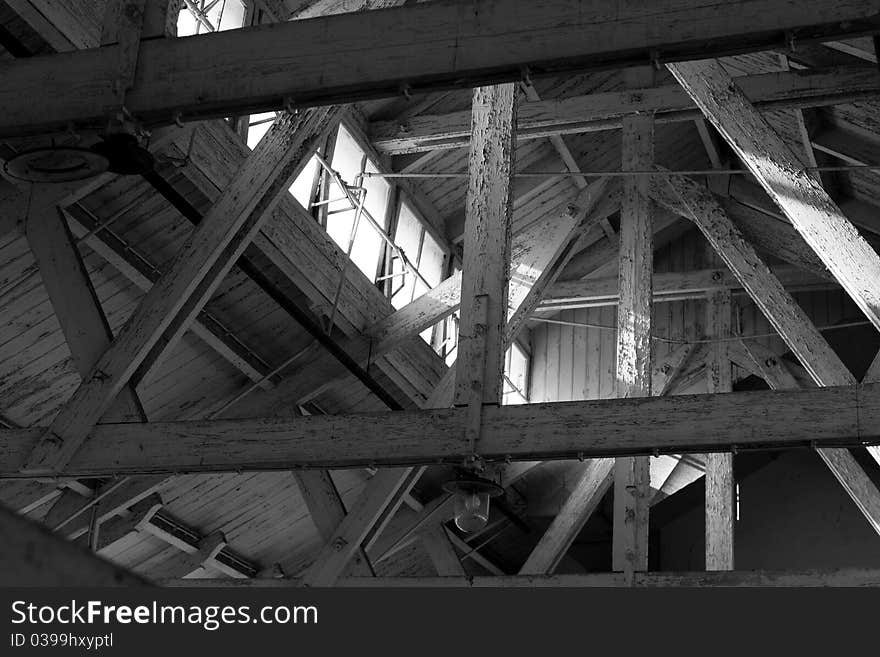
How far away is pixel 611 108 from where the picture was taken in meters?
8.91

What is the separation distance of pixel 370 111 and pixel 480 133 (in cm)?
335

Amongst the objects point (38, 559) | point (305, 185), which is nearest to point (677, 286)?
point (305, 185)

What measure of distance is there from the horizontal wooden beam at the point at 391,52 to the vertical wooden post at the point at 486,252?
1.47 m

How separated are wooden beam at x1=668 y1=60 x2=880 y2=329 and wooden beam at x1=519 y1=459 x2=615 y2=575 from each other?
3.80 meters

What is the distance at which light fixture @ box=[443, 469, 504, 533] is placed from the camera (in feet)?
18.0

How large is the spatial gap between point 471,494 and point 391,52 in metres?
2.11

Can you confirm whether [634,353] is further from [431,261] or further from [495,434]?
[495,434]

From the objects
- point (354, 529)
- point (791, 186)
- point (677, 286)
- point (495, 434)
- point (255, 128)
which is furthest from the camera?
point (677, 286)

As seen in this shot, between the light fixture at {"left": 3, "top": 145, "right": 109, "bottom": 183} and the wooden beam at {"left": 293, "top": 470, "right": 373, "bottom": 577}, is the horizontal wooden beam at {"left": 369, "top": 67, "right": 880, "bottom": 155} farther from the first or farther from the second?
the light fixture at {"left": 3, "top": 145, "right": 109, "bottom": 183}

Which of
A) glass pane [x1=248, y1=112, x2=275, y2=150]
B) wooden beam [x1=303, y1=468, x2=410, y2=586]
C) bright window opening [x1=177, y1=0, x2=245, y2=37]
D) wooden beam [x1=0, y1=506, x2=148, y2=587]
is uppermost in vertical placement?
bright window opening [x1=177, y1=0, x2=245, y2=37]

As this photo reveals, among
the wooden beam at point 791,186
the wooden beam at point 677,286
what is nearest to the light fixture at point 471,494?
the wooden beam at point 791,186

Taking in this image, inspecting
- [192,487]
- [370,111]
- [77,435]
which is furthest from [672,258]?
[77,435]

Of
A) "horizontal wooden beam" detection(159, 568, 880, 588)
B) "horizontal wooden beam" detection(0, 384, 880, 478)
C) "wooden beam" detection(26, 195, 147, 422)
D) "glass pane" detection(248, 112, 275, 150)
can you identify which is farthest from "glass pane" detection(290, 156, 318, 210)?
"horizontal wooden beam" detection(0, 384, 880, 478)

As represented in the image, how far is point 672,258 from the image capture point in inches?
490
